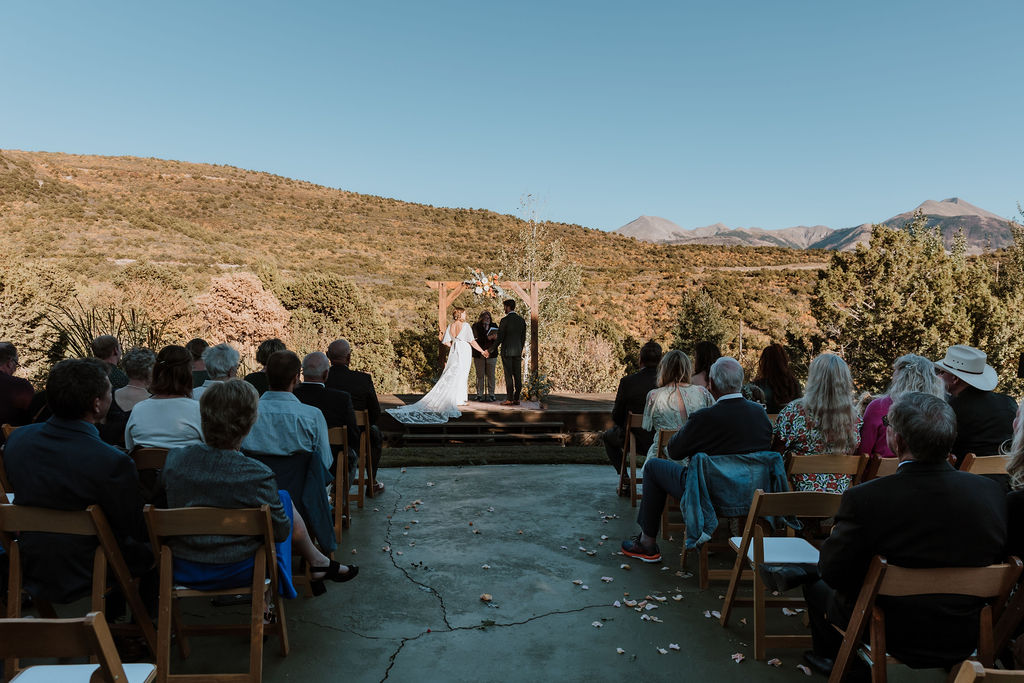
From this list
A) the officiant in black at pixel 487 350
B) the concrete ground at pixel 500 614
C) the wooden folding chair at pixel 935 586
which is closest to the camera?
the wooden folding chair at pixel 935 586

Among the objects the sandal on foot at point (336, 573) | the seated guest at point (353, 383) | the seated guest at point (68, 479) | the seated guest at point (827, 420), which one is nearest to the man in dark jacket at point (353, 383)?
the seated guest at point (353, 383)

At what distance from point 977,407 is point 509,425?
6.35 metres

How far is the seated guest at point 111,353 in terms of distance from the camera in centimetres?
448

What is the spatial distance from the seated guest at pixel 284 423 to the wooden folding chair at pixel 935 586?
2.57 metres

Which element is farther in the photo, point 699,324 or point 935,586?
point 699,324

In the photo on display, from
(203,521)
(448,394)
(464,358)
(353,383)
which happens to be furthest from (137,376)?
(464,358)

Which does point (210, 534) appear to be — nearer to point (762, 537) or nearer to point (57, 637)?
point (57, 637)

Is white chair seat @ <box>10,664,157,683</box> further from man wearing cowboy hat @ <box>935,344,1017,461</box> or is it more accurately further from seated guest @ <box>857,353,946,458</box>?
man wearing cowboy hat @ <box>935,344,1017,461</box>

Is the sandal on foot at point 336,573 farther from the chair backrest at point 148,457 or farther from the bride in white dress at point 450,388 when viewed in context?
the bride in white dress at point 450,388

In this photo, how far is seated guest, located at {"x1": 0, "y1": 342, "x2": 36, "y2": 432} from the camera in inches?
160

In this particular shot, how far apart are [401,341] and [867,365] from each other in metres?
15.0

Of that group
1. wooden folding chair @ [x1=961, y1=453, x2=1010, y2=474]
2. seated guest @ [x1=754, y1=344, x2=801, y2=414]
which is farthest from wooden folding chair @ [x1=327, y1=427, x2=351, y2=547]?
wooden folding chair @ [x1=961, y1=453, x2=1010, y2=474]

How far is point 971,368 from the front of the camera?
12.0 feet

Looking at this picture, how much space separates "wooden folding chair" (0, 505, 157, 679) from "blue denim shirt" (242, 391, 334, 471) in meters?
0.92
